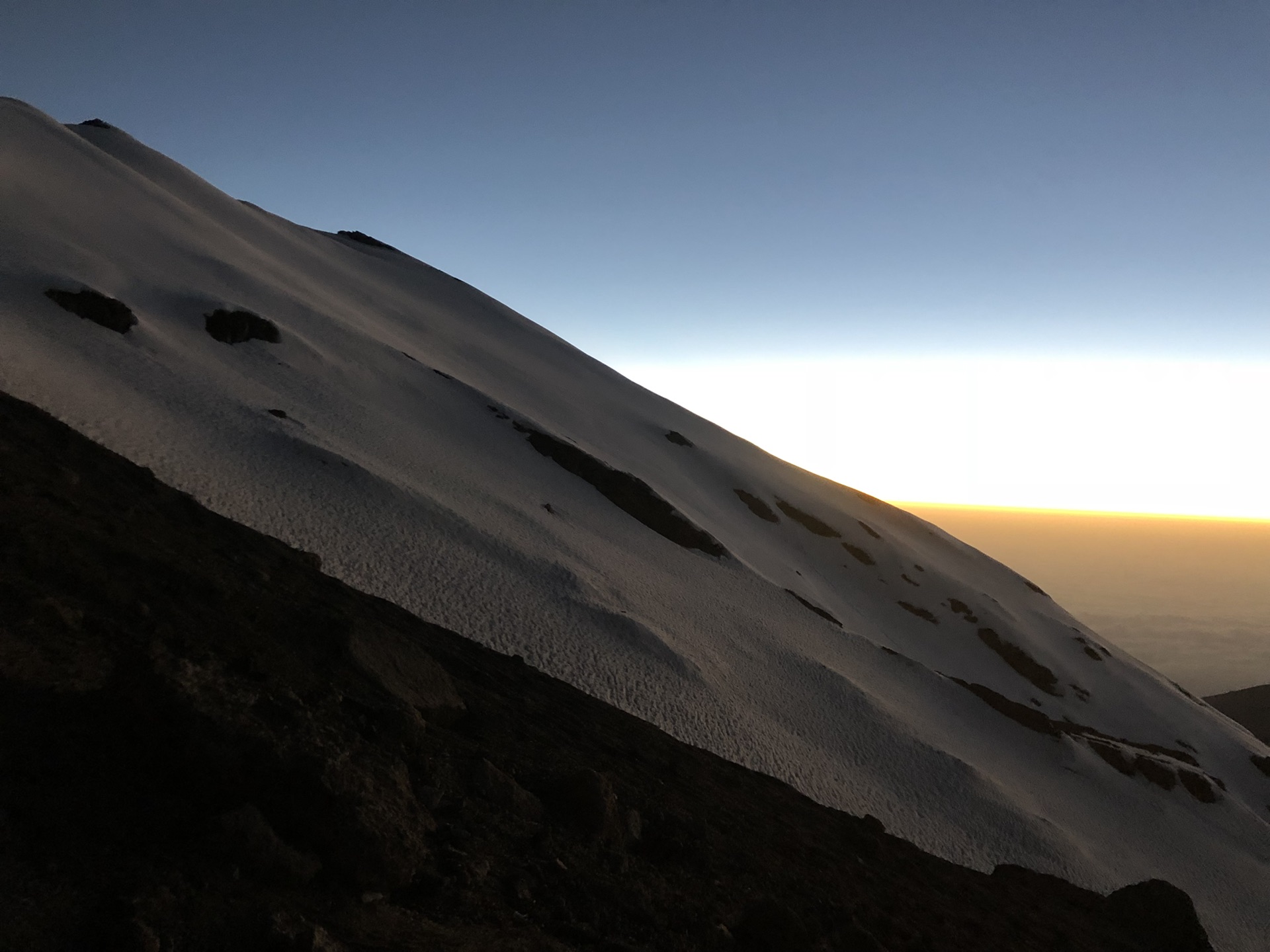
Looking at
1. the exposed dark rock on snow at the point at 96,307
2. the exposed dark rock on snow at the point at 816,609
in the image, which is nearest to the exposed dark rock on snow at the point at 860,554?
the exposed dark rock on snow at the point at 816,609

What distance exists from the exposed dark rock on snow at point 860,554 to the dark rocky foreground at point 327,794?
3423 cm

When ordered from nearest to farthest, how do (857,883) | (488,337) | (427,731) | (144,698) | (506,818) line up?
1. (144,698)
2. (506,818)
3. (427,731)
4. (857,883)
5. (488,337)

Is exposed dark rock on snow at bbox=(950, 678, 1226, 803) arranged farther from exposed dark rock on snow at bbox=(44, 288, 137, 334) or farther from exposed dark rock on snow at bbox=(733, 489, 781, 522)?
exposed dark rock on snow at bbox=(44, 288, 137, 334)

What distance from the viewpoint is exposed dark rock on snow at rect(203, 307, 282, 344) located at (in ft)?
113

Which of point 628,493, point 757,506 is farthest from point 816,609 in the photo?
point 757,506

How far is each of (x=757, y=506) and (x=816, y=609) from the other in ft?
57.4

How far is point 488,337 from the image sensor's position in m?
68.7

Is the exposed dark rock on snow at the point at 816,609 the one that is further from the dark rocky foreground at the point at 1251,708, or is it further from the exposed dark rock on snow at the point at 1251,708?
the dark rocky foreground at the point at 1251,708

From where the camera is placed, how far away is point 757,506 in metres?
56.2

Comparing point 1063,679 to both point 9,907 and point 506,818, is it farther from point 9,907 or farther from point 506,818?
point 9,907

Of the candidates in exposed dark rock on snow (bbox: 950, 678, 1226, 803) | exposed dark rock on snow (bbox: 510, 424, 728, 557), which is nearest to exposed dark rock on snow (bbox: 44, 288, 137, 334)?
exposed dark rock on snow (bbox: 510, 424, 728, 557)

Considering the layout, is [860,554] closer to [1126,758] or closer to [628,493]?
[1126,758]

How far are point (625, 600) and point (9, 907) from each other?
72.3 ft

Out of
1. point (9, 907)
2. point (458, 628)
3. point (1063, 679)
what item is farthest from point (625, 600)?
point (1063, 679)
